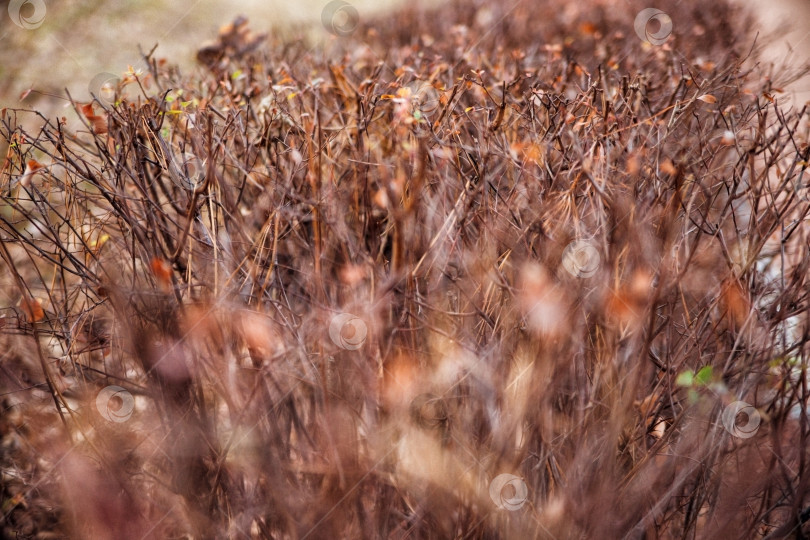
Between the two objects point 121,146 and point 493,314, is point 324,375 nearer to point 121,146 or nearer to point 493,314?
point 493,314

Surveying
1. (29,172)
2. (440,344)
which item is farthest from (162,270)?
(440,344)

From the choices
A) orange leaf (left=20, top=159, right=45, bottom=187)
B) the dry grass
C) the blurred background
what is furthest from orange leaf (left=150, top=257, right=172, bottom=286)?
the blurred background

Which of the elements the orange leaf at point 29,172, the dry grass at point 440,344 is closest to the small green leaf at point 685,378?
the dry grass at point 440,344

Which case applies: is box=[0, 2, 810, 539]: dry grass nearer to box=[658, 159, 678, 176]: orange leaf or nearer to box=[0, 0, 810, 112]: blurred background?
box=[658, 159, 678, 176]: orange leaf

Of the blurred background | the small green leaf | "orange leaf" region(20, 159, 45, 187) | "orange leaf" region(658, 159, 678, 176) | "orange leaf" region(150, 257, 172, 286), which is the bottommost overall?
"orange leaf" region(150, 257, 172, 286)

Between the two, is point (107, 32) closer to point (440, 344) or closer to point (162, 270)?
point (162, 270)

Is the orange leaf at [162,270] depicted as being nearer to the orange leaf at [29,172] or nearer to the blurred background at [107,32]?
the orange leaf at [29,172]
